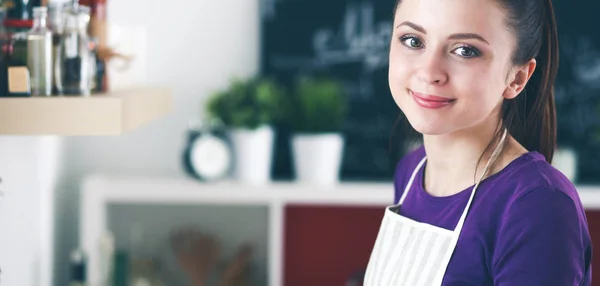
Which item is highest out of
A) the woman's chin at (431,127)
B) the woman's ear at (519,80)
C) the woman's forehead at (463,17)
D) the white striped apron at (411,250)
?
the woman's forehead at (463,17)

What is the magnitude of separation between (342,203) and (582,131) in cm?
93

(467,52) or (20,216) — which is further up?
(467,52)

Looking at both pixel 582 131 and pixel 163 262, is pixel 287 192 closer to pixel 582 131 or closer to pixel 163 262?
pixel 163 262

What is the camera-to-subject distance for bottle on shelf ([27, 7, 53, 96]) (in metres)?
1.32

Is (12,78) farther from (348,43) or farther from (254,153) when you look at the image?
(348,43)

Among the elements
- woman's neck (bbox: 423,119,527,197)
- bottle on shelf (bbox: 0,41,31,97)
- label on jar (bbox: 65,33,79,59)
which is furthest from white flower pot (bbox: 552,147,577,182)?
bottle on shelf (bbox: 0,41,31,97)

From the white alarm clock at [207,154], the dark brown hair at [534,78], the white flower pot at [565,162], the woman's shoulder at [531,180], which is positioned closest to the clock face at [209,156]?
the white alarm clock at [207,154]

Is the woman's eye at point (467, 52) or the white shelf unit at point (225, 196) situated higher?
the woman's eye at point (467, 52)

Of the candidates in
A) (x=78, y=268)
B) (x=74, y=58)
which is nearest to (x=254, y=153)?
(x=78, y=268)

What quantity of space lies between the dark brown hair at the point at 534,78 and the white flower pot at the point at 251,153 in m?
1.35

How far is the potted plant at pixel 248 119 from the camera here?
2.59 meters

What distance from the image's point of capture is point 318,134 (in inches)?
104

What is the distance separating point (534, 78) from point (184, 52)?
1759mm

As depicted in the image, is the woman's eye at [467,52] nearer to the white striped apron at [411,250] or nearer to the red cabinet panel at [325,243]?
the white striped apron at [411,250]
